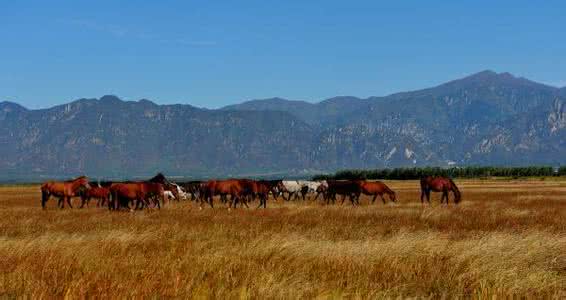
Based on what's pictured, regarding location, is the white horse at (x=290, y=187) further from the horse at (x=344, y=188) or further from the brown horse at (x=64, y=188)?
the brown horse at (x=64, y=188)

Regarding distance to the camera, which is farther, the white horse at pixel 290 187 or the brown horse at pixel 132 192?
the white horse at pixel 290 187

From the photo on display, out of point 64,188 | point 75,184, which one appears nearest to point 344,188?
point 75,184

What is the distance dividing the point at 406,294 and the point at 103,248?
6750 mm

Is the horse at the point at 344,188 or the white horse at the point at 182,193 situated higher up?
the horse at the point at 344,188

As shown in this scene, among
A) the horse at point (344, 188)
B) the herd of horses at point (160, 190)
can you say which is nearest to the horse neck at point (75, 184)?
the herd of horses at point (160, 190)

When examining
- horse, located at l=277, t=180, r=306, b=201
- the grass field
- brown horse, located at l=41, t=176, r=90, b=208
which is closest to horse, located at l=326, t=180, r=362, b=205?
horse, located at l=277, t=180, r=306, b=201

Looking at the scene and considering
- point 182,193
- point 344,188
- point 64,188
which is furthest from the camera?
point 182,193

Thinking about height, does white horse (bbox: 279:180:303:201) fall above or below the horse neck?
below

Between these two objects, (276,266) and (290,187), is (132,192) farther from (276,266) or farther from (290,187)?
(290,187)

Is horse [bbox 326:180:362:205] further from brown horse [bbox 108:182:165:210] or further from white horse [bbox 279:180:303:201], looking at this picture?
brown horse [bbox 108:182:165:210]

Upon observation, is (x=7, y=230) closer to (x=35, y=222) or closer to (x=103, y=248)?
(x=35, y=222)

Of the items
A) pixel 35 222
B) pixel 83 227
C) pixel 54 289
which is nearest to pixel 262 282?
pixel 54 289

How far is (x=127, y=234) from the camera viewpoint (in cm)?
1597

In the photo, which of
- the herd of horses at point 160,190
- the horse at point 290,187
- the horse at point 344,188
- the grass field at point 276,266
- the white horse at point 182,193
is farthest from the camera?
the horse at point 290,187
